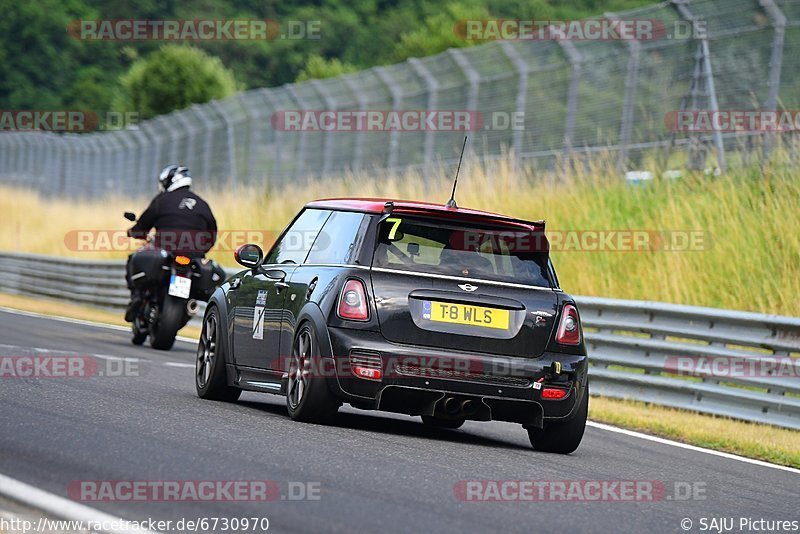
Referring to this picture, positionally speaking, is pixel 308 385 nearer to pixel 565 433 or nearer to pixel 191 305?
pixel 565 433

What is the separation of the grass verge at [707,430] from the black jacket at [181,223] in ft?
16.0

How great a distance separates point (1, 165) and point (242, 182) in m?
29.5

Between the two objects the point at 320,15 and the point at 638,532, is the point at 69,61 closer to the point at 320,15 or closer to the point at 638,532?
the point at 320,15

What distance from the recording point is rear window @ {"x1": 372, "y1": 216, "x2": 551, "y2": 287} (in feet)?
32.3

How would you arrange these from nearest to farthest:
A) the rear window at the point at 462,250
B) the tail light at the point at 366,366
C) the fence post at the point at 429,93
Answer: the tail light at the point at 366,366, the rear window at the point at 462,250, the fence post at the point at 429,93

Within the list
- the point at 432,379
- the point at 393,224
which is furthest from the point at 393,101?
the point at 432,379

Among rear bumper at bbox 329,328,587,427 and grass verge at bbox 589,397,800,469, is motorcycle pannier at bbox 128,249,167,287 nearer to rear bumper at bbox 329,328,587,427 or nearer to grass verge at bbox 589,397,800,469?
grass verge at bbox 589,397,800,469

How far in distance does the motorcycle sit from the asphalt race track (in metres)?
4.97

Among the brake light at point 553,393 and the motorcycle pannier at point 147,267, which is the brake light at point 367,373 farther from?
the motorcycle pannier at point 147,267

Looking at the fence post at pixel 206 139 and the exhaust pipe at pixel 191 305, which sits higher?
the fence post at pixel 206 139

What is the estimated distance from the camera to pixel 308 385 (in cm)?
966

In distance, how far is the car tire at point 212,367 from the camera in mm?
11227

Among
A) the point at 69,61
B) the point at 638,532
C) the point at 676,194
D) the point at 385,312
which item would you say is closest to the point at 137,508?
the point at 638,532

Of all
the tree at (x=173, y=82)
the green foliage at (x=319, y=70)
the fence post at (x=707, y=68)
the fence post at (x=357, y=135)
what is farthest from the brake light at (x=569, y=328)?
the green foliage at (x=319, y=70)
